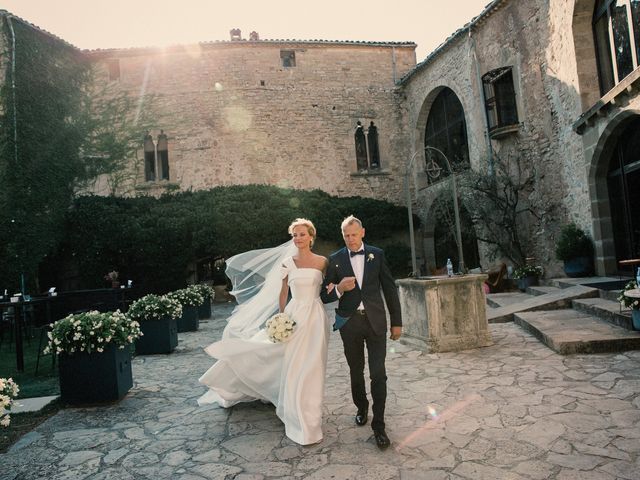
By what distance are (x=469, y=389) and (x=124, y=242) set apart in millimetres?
14347

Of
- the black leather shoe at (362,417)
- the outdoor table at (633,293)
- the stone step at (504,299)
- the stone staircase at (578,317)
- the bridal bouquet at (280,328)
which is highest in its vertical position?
the bridal bouquet at (280,328)

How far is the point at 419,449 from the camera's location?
3301mm

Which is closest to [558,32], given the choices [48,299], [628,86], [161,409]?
[628,86]

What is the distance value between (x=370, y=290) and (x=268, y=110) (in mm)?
16883

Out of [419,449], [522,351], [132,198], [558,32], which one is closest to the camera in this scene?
[419,449]

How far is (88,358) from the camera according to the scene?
16.2 ft

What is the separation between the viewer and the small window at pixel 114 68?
19.0 metres

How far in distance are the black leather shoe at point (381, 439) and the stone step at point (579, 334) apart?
134 inches

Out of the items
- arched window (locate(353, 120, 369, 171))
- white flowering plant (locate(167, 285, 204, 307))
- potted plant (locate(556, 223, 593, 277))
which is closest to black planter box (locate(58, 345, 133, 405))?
white flowering plant (locate(167, 285, 204, 307))

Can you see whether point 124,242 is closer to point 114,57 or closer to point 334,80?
point 114,57

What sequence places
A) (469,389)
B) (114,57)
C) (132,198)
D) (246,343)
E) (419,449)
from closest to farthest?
(419,449) < (246,343) < (469,389) < (132,198) < (114,57)

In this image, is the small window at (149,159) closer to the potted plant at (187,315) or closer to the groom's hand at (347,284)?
the potted plant at (187,315)

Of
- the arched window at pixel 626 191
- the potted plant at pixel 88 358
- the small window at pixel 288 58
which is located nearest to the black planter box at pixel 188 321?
the potted plant at pixel 88 358

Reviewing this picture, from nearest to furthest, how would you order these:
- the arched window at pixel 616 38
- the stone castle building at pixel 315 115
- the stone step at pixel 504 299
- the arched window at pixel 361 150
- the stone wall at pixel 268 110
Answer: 1. the arched window at pixel 616 38
2. the stone step at pixel 504 299
3. the stone castle building at pixel 315 115
4. the stone wall at pixel 268 110
5. the arched window at pixel 361 150
